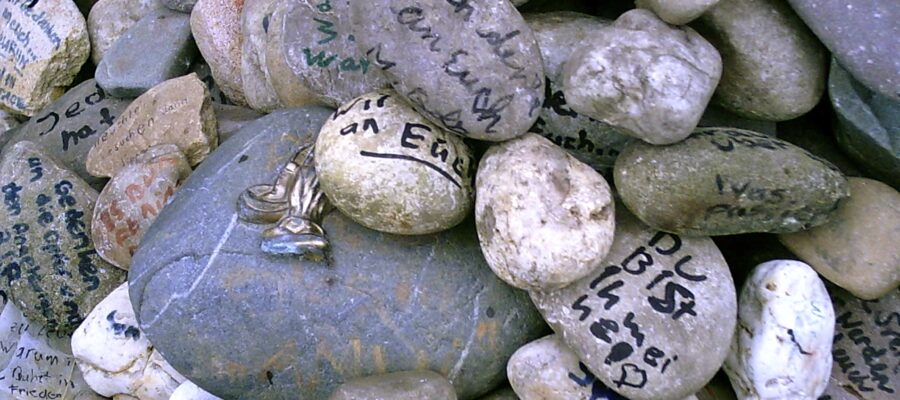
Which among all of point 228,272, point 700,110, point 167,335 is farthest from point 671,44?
point 167,335

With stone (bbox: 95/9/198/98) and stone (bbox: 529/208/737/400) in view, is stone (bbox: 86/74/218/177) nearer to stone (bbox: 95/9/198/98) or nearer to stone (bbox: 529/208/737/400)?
stone (bbox: 95/9/198/98)

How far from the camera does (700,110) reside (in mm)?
1366

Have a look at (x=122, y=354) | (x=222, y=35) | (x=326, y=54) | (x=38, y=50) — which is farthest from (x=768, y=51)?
(x=38, y=50)

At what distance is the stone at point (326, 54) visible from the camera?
1.63 metres

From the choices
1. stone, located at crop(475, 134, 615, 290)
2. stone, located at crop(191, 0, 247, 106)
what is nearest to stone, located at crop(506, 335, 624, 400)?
stone, located at crop(475, 134, 615, 290)

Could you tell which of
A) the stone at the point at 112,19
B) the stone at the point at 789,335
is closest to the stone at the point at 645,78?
the stone at the point at 789,335

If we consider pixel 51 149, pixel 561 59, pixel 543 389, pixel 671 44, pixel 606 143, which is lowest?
pixel 51 149

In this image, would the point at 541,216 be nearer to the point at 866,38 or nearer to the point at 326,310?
the point at 326,310

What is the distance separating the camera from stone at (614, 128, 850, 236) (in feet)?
4.52

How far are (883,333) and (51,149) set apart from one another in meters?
1.81

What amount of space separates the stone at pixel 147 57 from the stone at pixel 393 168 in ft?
2.44

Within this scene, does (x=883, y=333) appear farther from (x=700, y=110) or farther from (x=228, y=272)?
(x=228, y=272)

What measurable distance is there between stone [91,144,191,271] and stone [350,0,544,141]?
0.59 meters

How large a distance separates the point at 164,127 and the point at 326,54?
431 millimetres
